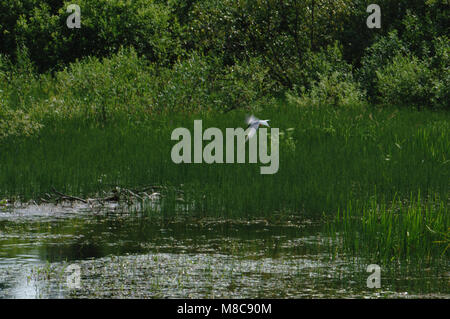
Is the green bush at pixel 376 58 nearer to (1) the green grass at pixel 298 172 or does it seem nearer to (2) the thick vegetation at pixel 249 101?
(2) the thick vegetation at pixel 249 101

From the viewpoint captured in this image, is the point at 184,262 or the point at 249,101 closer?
the point at 184,262

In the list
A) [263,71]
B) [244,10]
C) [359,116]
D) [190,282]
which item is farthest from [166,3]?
[190,282]

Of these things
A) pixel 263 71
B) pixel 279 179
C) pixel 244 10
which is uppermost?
pixel 244 10

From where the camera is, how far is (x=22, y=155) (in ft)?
49.6

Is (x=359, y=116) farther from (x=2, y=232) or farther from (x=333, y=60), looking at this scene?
(x=2, y=232)

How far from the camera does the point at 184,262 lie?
27.8 ft

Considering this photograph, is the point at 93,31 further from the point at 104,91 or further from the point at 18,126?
the point at 18,126

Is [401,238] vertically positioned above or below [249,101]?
below

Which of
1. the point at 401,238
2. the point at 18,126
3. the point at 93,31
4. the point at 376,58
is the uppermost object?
the point at 93,31

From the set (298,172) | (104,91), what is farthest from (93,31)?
(298,172)

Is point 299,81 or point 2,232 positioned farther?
point 299,81

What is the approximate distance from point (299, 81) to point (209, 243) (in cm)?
1493

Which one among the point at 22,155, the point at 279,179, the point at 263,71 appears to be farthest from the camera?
the point at 263,71

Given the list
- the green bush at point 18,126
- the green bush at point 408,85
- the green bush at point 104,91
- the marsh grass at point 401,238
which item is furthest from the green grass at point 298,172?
the green bush at point 408,85
